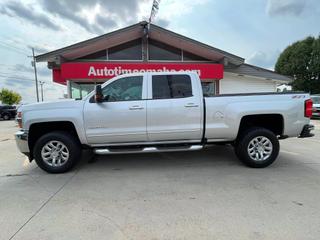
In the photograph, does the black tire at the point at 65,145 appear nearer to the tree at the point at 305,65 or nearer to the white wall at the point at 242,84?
the white wall at the point at 242,84

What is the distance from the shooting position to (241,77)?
17016 millimetres

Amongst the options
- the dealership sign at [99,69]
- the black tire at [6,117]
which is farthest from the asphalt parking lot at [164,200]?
the black tire at [6,117]

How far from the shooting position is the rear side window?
568 centimetres

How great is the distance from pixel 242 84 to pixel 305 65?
26551 millimetres

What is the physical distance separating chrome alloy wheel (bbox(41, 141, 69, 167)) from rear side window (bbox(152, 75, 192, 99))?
2.19m

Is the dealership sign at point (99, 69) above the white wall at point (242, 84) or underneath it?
above

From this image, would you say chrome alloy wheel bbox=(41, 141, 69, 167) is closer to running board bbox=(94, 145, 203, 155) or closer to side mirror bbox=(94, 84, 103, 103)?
running board bbox=(94, 145, 203, 155)

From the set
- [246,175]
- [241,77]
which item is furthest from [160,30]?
[246,175]

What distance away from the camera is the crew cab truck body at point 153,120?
552 centimetres

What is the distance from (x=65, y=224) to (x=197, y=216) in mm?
1700

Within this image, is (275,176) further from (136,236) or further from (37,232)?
(37,232)

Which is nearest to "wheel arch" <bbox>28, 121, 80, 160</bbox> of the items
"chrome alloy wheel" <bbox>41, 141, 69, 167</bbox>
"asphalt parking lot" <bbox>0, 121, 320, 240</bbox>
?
"chrome alloy wheel" <bbox>41, 141, 69, 167</bbox>

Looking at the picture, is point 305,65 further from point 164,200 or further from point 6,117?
point 164,200

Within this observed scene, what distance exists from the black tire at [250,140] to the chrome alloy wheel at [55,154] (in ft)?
12.1
